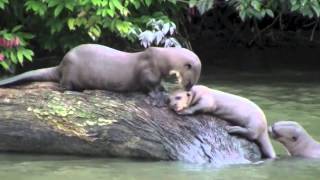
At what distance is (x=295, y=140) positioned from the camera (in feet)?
21.4

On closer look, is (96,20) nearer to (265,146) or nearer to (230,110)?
(230,110)

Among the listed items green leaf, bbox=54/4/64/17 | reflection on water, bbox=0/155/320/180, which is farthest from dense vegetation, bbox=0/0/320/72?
reflection on water, bbox=0/155/320/180

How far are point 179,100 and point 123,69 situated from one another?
1.73ft

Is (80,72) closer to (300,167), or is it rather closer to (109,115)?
(109,115)

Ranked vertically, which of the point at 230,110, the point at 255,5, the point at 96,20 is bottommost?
the point at 230,110

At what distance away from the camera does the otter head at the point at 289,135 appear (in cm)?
648

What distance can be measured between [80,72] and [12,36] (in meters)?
2.63

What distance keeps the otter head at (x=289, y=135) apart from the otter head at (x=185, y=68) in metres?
0.84

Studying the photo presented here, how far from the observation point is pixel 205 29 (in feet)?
51.1

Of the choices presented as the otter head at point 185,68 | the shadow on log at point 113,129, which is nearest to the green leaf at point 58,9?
the shadow on log at point 113,129

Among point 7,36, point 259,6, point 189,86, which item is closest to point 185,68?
point 189,86

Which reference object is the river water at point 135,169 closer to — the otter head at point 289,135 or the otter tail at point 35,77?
the otter head at point 289,135

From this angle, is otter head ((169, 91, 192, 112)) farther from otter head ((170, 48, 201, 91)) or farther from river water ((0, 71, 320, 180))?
river water ((0, 71, 320, 180))

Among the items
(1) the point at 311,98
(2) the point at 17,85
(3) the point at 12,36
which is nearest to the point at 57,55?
(3) the point at 12,36
